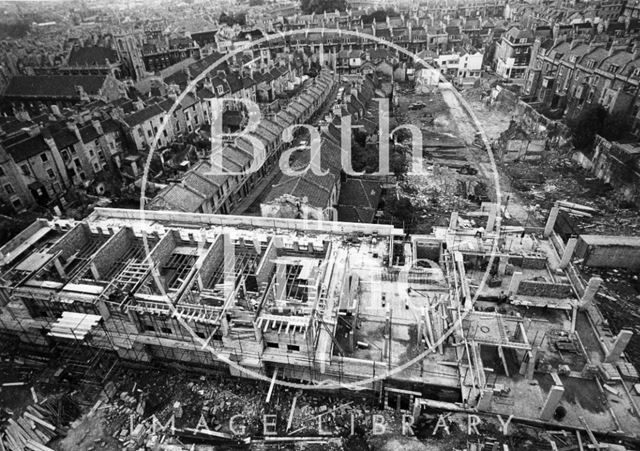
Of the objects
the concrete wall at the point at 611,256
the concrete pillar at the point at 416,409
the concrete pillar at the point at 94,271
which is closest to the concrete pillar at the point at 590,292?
the concrete wall at the point at 611,256

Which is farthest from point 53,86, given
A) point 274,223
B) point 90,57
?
point 274,223

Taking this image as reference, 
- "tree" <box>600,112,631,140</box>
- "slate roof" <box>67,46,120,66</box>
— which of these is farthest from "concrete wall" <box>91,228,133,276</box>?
"slate roof" <box>67,46,120,66</box>

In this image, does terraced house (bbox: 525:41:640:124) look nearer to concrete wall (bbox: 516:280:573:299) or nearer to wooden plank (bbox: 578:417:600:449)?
concrete wall (bbox: 516:280:573:299)

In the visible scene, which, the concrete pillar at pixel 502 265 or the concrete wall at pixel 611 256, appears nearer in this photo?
the concrete pillar at pixel 502 265

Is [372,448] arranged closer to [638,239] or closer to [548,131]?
[638,239]

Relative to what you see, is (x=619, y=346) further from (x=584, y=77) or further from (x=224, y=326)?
(x=584, y=77)

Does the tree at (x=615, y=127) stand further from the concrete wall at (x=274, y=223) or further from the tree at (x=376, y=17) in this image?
the tree at (x=376, y=17)

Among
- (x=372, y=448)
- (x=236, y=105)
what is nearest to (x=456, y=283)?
(x=372, y=448)
